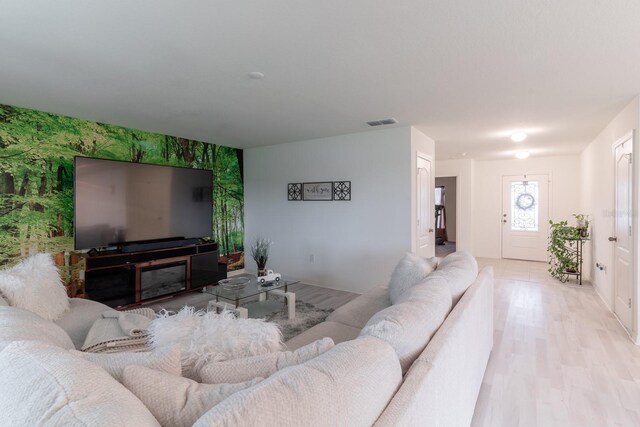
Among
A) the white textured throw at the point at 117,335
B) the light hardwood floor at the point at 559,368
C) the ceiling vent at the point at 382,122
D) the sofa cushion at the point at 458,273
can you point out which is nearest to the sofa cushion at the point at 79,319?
the white textured throw at the point at 117,335

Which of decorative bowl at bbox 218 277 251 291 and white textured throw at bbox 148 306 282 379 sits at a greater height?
white textured throw at bbox 148 306 282 379

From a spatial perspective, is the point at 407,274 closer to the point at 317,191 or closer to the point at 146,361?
the point at 146,361

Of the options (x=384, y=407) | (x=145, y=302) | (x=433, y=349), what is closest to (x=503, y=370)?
(x=433, y=349)

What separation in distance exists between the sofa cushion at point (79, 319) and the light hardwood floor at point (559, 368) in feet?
8.22

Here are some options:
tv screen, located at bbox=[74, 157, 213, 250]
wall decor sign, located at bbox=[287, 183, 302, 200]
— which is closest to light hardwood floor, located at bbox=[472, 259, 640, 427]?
wall decor sign, located at bbox=[287, 183, 302, 200]

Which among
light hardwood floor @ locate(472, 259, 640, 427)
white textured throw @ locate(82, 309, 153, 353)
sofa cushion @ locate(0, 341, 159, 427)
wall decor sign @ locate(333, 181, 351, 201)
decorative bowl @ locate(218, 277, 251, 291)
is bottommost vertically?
light hardwood floor @ locate(472, 259, 640, 427)

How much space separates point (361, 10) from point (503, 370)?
8.82 ft

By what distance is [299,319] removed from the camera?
11.3 ft

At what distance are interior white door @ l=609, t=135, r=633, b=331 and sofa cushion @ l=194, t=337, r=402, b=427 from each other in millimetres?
3460

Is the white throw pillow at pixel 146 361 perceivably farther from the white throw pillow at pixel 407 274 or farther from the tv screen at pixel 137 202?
the tv screen at pixel 137 202

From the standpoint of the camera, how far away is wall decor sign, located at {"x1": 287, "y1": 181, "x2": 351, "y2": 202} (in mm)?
4742

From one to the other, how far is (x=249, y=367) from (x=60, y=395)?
1.51 feet

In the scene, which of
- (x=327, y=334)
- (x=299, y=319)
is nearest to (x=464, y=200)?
(x=299, y=319)

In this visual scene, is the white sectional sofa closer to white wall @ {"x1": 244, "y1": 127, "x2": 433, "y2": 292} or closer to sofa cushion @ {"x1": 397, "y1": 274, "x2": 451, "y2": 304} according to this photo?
sofa cushion @ {"x1": 397, "y1": 274, "x2": 451, "y2": 304}
